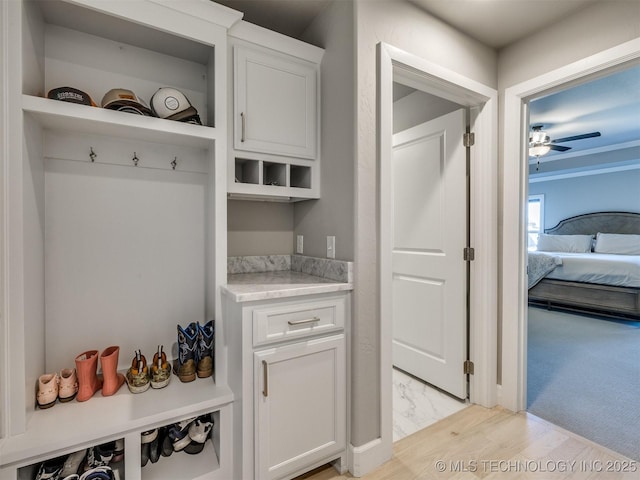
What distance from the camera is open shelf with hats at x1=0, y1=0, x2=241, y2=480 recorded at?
122 centimetres

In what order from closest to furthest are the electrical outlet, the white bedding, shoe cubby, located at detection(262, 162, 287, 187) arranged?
1. the electrical outlet
2. shoe cubby, located at detection(262, 162, 287, 187)
3. the white bedding

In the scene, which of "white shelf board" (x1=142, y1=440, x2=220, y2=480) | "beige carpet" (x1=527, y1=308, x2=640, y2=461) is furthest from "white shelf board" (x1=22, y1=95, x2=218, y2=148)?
"beige carpet" (x1=527, y1=308, x2=640, y2=461)

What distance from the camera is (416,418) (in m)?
2.09

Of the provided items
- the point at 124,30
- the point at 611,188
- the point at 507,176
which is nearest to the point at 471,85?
the point at 507,176

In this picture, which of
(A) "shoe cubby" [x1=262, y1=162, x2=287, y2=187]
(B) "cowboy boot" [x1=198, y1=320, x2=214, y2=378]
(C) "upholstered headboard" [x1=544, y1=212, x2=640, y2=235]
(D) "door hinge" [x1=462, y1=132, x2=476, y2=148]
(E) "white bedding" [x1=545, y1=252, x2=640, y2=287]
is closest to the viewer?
(B) "cowboy boot" [x1=198, y1=320, x2=214, y2=378]

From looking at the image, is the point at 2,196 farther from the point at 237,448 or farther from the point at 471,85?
the point at 471,85

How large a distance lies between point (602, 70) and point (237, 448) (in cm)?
265

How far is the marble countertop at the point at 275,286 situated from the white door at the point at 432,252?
1.08 m

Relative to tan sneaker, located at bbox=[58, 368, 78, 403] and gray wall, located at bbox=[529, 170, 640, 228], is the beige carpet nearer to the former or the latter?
tan sneaker, located at bbox=[58, 368, 78, 403]

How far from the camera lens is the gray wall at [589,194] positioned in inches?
230

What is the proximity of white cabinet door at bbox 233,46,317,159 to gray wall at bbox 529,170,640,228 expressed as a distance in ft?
22.4

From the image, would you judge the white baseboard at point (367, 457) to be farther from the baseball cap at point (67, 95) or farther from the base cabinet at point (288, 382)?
the baseball cap at point (67, 95)

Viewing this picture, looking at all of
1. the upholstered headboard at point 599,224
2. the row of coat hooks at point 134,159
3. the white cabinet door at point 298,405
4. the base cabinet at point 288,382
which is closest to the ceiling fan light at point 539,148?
the upholstered headboard at point 599,224

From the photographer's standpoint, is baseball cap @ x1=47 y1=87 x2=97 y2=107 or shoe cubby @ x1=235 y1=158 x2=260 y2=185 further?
shoe cubby @ x1=235 y1=158 x2=260 y2=185
